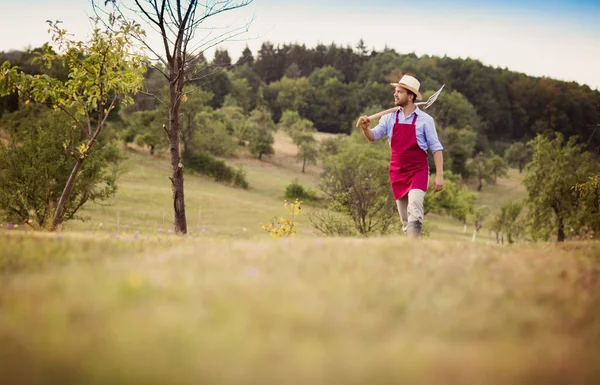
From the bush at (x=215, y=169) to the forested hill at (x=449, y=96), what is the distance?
53.7 m

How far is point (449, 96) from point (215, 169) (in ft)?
218

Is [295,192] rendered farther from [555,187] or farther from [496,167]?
[496,167]

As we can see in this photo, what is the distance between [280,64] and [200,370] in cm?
16090

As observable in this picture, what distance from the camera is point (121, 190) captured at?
48.2 metres

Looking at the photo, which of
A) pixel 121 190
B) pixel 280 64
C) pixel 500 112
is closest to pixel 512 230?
pixel 121 190

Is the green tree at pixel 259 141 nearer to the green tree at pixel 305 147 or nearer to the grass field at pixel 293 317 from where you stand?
the green tree at pixel 305 147

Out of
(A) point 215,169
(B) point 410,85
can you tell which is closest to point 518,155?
(A) point 215,169

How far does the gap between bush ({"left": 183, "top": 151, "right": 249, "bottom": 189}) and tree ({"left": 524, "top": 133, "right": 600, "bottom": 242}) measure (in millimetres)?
36761

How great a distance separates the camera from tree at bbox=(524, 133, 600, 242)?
35.3 m

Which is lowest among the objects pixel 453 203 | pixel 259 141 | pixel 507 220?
pixel 507 220

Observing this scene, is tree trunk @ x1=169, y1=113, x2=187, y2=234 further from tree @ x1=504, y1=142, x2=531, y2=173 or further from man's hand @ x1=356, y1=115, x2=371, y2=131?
tree @ x1=504, y1=142, x2=531, y2=173

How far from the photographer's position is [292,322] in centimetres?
310

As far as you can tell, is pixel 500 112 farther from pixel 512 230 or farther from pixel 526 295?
pixel 526 295

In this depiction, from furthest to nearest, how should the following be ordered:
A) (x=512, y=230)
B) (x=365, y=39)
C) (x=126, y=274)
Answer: (x=365, y=39) < (x=512, y=230) < (x=126, y=274)
